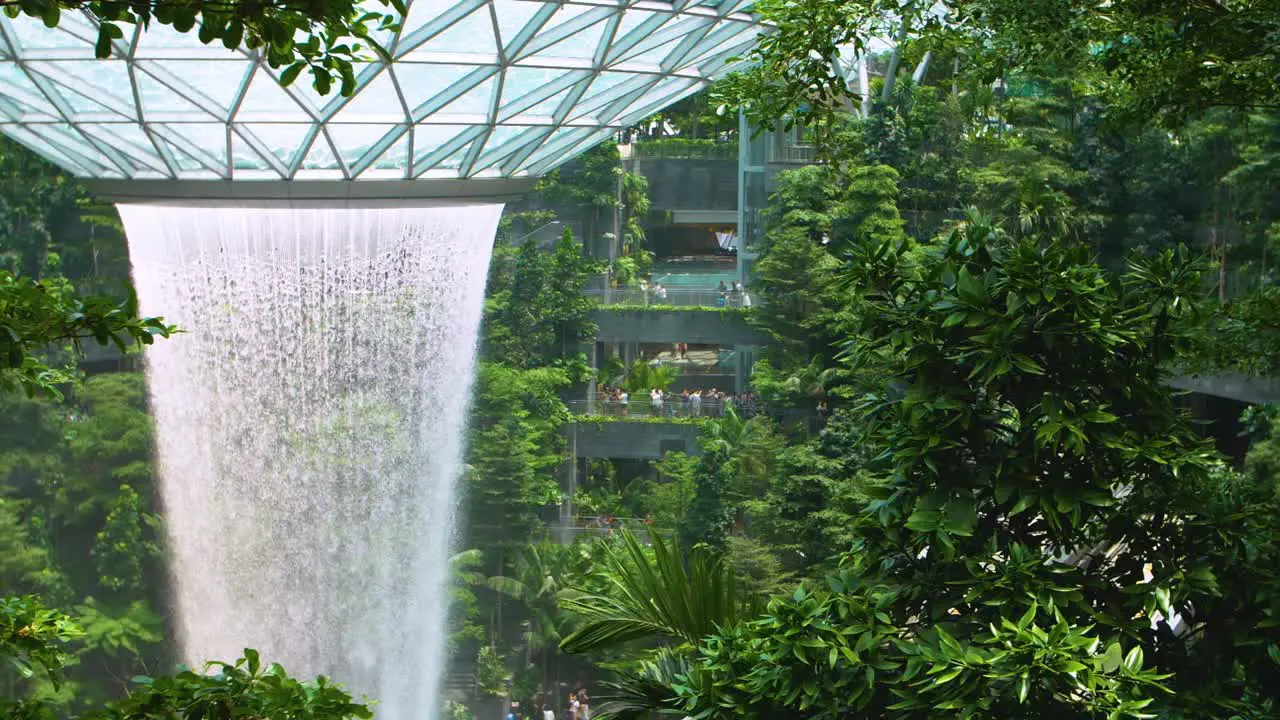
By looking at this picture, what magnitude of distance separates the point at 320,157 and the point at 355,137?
3.27ft

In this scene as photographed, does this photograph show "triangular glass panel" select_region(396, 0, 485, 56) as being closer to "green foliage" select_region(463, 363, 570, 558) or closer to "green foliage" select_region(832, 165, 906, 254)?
"green foliage" select_region(832, 165, 906, 254)

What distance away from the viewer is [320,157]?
29188 mm

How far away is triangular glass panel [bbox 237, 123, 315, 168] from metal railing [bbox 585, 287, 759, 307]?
30.3 metres

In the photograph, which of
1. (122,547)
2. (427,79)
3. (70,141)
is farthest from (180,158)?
(122,547)

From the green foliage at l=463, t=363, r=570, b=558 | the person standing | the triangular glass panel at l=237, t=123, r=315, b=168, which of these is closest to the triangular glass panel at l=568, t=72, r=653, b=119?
the triangular glass panel at l=237, t=123, r=315, b=168

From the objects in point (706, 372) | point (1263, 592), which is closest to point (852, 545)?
point (1263, 592)

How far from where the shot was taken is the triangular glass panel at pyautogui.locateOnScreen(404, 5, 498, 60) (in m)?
25.6

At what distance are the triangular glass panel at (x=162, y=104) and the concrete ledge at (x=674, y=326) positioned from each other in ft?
104

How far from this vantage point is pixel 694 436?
181 ft

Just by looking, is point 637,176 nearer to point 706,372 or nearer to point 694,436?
point 706,372

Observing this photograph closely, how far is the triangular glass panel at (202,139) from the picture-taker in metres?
28.0

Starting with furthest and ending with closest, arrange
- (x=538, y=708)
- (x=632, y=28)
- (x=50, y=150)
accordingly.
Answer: (x=538, y=708), (x=50, y=150), (x=632, y=28)

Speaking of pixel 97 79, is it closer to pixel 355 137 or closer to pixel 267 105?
pixel 267 105

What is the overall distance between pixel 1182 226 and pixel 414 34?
84.5 feet
